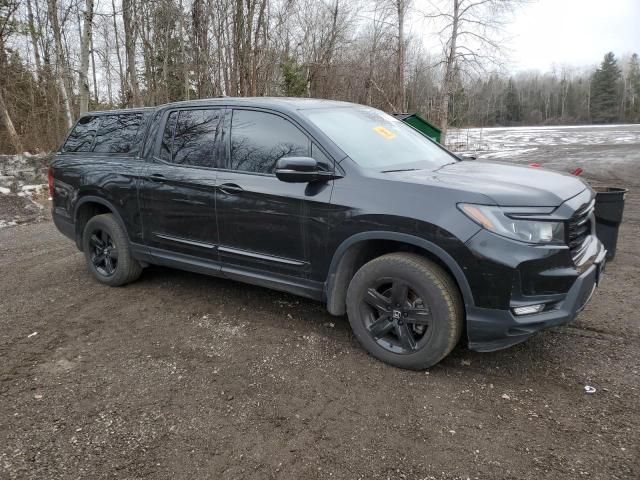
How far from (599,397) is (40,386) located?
3500mm

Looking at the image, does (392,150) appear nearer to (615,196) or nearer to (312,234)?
(312,234)

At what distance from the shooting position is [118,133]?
4.82 m

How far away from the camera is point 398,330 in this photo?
320 centimetres

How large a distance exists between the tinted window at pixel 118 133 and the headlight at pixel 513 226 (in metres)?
3.36

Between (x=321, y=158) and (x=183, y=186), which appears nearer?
(x=321, y=158)

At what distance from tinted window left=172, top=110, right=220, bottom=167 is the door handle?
0.89ft

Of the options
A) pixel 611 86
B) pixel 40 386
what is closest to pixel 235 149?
pixel 40 386

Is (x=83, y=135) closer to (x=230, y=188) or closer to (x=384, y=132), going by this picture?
(x=230, y=188)

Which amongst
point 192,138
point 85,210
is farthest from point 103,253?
point 192,138

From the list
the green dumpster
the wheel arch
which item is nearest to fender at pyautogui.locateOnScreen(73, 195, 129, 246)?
the wheel arch

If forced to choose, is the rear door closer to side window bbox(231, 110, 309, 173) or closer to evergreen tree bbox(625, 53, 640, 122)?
side window bbox(231, 110, 309, 173)

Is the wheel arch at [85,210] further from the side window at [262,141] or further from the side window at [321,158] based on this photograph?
the side window at [321,158]

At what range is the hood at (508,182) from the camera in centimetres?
284

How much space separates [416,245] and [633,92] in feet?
309
